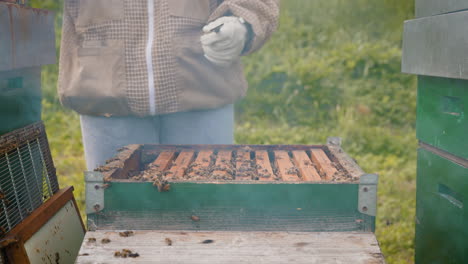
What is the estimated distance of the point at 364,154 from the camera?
3.87 meters

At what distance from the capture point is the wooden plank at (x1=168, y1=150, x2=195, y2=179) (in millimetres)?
1396

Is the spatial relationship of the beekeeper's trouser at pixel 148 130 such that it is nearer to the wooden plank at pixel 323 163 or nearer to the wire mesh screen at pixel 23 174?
the wire mesh screen at pixel 23 174

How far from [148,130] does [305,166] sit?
669 mm

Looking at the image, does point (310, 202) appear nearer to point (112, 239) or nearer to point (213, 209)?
point (213, 209)

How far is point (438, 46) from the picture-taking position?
1.44 meters

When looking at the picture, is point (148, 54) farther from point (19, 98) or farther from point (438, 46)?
point (438, 46)

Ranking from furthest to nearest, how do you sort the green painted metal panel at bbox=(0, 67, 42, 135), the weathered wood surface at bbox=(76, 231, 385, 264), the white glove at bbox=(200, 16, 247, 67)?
the white glove at bbox=(200, 16, 247, 67)
the green painted metal panel at bbox=(0, 67, 42, 135)
the weathered wood surface at bbox=(76, 231, 385, 264)

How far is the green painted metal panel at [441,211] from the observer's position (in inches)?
56.6

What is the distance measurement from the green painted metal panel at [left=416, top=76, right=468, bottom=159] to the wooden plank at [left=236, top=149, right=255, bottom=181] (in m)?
0.64

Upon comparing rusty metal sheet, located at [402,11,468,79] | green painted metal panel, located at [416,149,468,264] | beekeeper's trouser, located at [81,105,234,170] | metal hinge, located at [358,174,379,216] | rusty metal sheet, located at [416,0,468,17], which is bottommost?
green painted metal panel, located at [416,149,468,264]

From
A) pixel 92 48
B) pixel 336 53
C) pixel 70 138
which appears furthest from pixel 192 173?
pixel 336 53

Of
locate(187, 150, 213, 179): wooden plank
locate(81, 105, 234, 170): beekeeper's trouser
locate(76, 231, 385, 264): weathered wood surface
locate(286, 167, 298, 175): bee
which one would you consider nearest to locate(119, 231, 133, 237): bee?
locate(76, 231, 385, 264): weathered wood surface

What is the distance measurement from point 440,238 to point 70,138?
3.54 meters

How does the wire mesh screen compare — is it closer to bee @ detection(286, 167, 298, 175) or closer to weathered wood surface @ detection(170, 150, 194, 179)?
weathered wood surface @ detection(170, 150, 194, 179)
